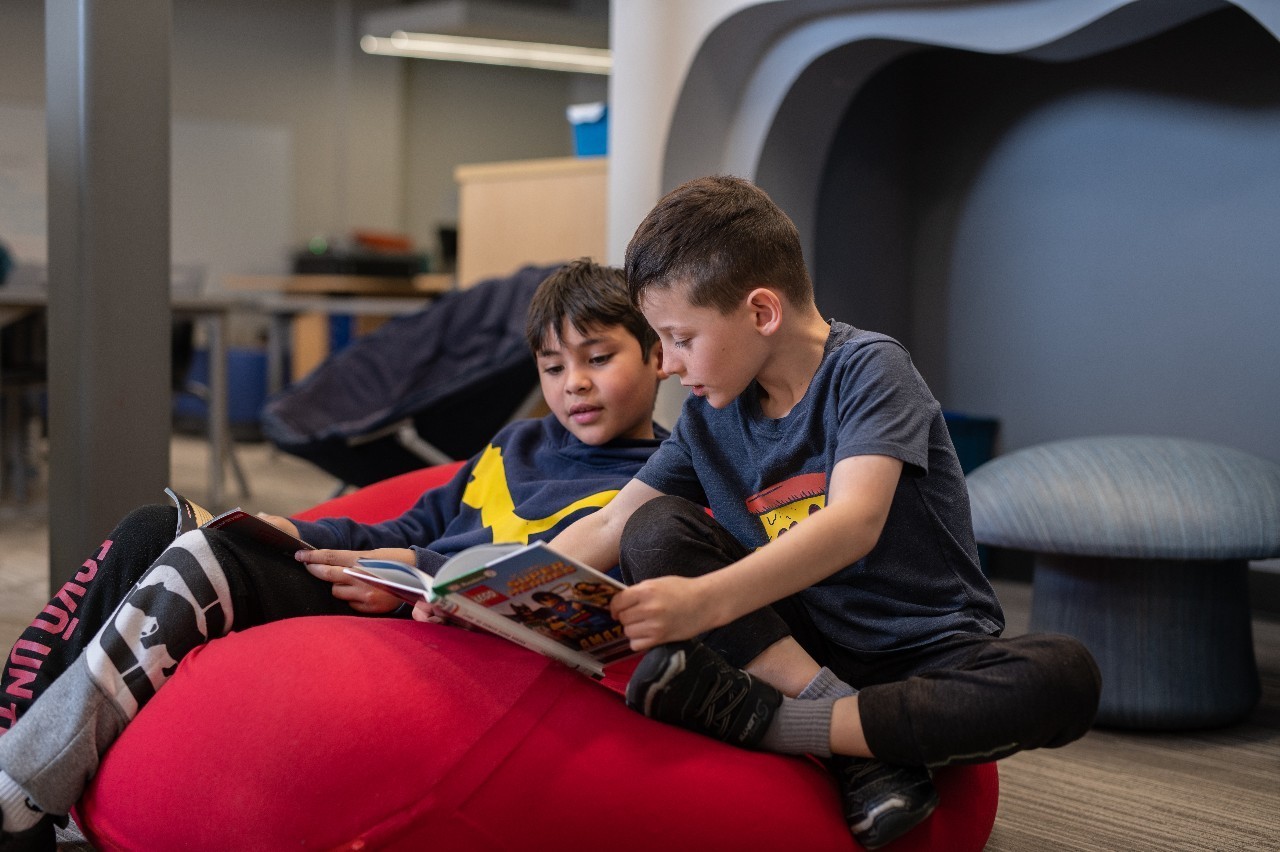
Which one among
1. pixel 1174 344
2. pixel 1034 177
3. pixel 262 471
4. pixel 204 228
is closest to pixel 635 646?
pixel 1174 344

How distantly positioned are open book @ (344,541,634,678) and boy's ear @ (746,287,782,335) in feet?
1.17

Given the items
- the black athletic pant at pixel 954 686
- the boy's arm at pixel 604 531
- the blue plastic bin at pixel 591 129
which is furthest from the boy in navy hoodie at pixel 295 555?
the blue plastic bin at pixel 591 129

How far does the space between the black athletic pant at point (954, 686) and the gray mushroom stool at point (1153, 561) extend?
0.75 meters

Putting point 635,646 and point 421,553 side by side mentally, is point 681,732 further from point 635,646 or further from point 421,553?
point 421,553

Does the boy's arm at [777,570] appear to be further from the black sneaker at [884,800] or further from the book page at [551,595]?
the black sneaker at [884,800]

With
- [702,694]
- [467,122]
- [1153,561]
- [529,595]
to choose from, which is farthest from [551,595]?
[467,122]

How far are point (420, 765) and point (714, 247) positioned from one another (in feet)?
1.94

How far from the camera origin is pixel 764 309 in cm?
135

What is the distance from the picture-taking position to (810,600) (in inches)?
55.6

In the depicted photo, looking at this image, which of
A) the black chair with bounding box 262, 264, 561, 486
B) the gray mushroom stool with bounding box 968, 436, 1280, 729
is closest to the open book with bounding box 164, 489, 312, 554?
the gray mushroom stool with bounding box 968, 436, 1280, 729

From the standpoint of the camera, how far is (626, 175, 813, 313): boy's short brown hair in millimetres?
1325

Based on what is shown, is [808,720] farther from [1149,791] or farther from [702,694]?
[1149,791]

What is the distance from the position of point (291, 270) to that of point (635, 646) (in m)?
7.41

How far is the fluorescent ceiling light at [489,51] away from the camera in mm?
7410
